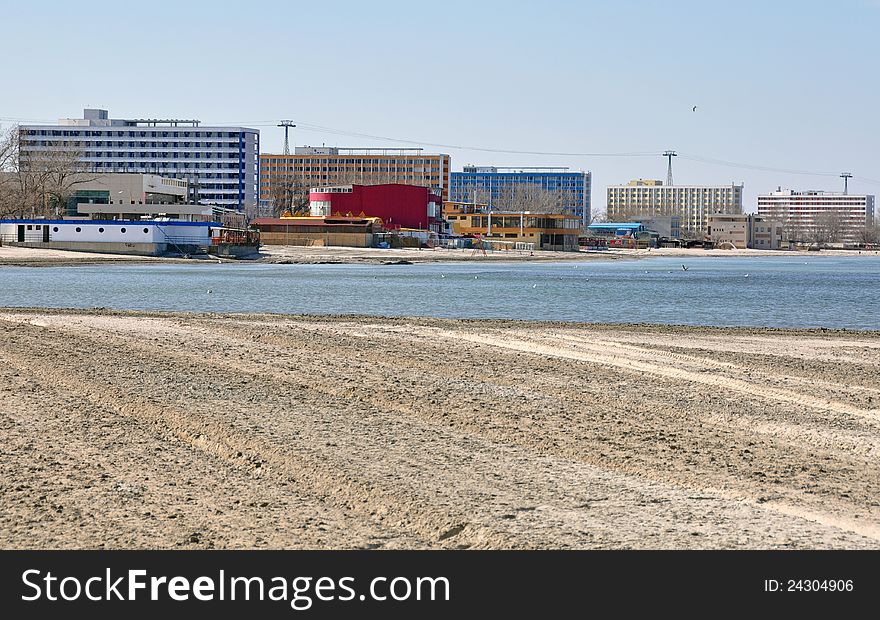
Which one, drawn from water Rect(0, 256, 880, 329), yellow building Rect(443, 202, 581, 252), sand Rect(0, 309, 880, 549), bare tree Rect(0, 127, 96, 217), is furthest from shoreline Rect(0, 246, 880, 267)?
sand Rect(0, 309, 880, 549)

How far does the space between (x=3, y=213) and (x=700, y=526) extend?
409 ft

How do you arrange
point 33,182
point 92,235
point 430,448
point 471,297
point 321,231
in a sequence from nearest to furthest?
1. point 430,448
2. point 471,297
3. point 92,235
4. point 33,182
5. point 321,231

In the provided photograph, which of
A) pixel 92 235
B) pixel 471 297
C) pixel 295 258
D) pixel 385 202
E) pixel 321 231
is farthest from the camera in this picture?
pixel 385 202

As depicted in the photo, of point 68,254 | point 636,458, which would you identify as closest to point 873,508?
point 636,458

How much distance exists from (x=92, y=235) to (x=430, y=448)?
94420 millimetres

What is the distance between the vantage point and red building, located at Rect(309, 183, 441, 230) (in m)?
157

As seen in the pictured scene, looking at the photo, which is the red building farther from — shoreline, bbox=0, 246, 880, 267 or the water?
the water

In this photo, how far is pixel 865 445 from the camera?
12.3 m

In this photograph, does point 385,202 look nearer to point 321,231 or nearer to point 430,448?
point 321,231

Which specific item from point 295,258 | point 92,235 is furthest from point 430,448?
point 295,258

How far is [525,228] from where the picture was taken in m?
168

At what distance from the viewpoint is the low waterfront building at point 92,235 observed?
331 feet

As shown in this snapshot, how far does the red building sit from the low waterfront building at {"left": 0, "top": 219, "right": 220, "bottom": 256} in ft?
175
